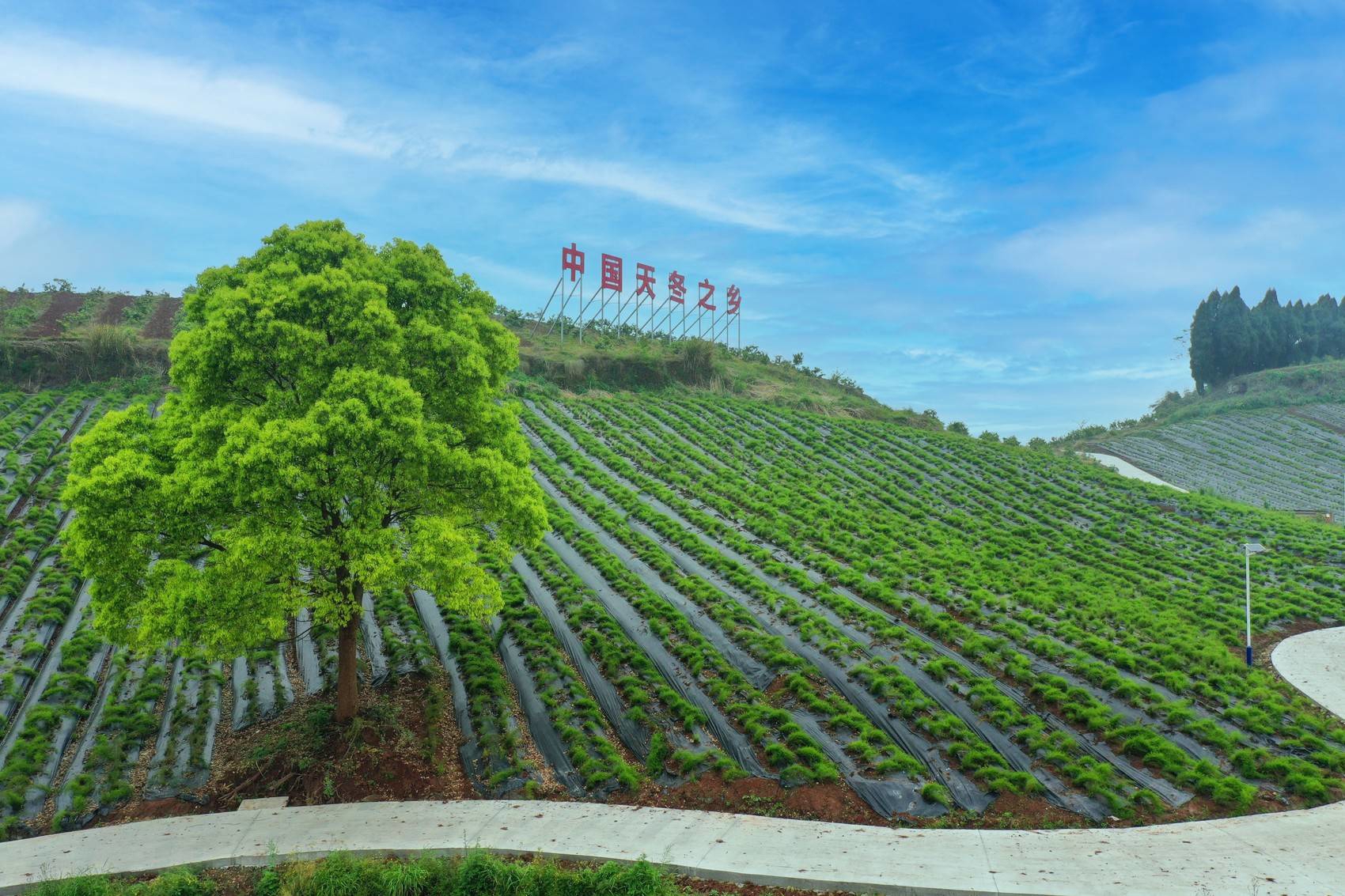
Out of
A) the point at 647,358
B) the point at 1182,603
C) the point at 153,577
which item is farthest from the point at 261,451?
the point at 647,358

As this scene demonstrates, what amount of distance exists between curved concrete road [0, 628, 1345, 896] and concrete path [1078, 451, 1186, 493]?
35.3 metres

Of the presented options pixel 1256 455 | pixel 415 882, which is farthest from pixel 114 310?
pixel 1256 455

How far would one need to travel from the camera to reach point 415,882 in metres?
8.93

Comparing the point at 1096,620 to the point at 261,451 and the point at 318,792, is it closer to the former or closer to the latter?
the point at 318,792

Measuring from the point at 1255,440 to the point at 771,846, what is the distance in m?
54.6

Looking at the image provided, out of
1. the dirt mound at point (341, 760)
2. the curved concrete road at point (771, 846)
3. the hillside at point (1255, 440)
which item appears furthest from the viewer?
the hillside at point (1255, 440)

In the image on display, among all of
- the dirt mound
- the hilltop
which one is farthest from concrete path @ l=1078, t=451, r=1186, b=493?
the dirt mound

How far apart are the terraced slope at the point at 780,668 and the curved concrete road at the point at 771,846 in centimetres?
72

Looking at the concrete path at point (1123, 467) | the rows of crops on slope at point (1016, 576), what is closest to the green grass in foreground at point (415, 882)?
the rows of crops on slope at point (1016, 576)

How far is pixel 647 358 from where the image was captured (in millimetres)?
46625

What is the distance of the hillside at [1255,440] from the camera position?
135 ft

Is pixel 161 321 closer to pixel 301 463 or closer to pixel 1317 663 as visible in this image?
pixel 301 463

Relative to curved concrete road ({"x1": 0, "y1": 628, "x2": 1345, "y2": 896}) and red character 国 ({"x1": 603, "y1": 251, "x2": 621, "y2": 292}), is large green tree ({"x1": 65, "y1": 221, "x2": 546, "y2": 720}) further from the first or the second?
red character 国 ({"x1": 603, "y1": 251, "x2": 621, "y2": 292})

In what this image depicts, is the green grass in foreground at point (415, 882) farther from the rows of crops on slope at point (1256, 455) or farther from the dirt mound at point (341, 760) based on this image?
the rows of crops on slope at point (1256, 455)
